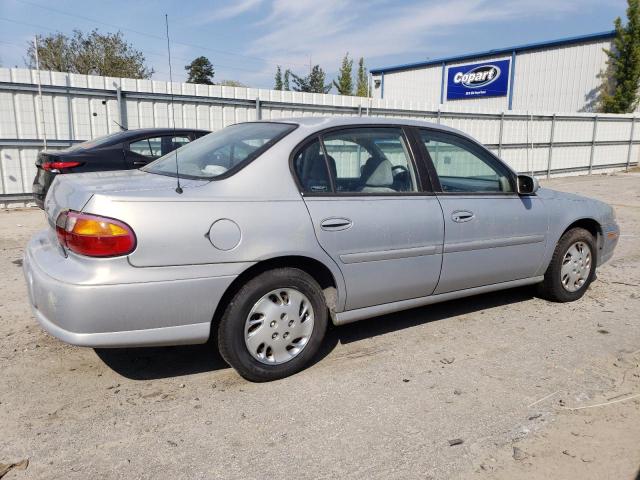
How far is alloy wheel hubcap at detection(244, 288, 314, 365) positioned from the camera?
3078 millimetres

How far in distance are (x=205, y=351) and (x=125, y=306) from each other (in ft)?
3.59

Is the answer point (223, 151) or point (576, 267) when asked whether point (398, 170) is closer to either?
point (223, 151)

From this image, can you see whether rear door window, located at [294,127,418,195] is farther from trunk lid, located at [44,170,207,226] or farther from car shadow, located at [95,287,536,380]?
car shadow, located at [95,287,536,380]

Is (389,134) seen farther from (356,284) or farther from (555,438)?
(555,438)

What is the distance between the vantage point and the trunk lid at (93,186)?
2795 millimetres

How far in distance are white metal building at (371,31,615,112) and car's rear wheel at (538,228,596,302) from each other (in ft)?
63.3

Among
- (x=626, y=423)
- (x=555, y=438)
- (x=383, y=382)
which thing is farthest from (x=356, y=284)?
(x=626, y=423)

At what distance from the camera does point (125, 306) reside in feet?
8.74

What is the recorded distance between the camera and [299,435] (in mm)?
2666

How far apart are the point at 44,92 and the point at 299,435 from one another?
9.49m

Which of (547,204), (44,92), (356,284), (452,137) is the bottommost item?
(356,284)

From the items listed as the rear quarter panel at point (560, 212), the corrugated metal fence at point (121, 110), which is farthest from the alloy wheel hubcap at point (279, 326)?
the corrugated metal fence at point (121, 110)

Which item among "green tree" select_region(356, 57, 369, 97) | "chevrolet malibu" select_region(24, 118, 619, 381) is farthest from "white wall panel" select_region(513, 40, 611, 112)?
"chevrolet malibu" select_region(24, 118, 619, 381)

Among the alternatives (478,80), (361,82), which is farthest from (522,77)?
(361,82)
